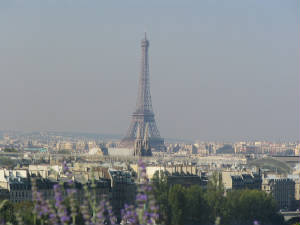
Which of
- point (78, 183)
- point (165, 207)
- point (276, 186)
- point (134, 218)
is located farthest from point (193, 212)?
point (134, 218)

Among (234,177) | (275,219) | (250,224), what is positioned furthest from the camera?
(234,177)

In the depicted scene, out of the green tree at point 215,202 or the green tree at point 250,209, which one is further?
the green tree at point 250,209

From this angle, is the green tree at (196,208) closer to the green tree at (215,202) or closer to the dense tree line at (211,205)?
the dense tree line at (211,205)

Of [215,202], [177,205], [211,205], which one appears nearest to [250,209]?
[215,202]

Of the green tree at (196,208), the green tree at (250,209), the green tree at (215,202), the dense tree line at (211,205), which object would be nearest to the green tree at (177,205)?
the dense tree line at (211,205)

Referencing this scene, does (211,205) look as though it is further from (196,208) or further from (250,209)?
(250,209)

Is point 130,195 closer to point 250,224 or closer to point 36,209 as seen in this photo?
point 250,224

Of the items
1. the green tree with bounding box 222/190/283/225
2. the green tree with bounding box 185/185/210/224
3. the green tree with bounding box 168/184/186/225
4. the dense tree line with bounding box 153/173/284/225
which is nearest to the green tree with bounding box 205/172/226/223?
the dense tree line with bounding box 153/173/284/225

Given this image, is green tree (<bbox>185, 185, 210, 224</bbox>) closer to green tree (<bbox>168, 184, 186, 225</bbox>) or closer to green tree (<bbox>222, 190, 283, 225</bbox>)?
green tree (<bbox>168, 184, 186, 225</bbox>)

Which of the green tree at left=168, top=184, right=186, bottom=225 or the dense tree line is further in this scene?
the dense tree line
